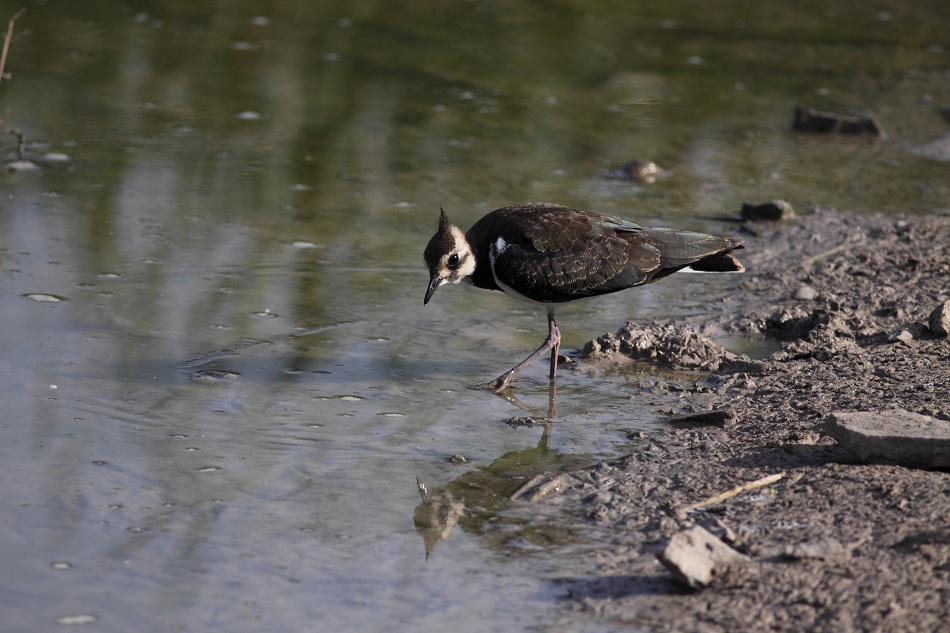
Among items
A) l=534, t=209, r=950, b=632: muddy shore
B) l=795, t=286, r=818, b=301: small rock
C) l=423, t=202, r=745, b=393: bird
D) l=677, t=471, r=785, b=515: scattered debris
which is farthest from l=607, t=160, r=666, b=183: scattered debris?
l=677, t=471, r=785, b=515: scattered debris

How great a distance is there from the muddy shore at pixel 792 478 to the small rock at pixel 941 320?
45mm

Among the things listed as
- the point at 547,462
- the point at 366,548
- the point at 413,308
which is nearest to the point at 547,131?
the point at 413,308

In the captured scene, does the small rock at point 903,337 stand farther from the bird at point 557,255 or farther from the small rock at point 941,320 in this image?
the bird at point 557,255

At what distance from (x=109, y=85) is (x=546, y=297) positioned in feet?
21.4

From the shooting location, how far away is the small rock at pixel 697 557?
385 cm

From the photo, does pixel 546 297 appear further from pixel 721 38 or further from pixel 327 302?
pixel 721 38

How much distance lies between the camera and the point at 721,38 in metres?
14.3

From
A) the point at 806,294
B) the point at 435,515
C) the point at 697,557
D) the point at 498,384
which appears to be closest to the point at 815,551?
the point at 697,557

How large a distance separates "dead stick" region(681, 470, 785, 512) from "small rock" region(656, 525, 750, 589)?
58cm

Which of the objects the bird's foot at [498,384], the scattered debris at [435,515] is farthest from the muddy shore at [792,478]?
the bird's foot at [498,384]

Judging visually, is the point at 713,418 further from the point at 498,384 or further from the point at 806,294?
the point at 806,294

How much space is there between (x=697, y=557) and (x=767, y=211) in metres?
5.26

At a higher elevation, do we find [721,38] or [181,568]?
[721,38]

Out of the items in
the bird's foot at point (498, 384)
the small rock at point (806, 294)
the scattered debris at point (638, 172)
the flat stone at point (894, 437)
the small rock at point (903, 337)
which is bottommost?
the bird's foot at point (498, 384)
